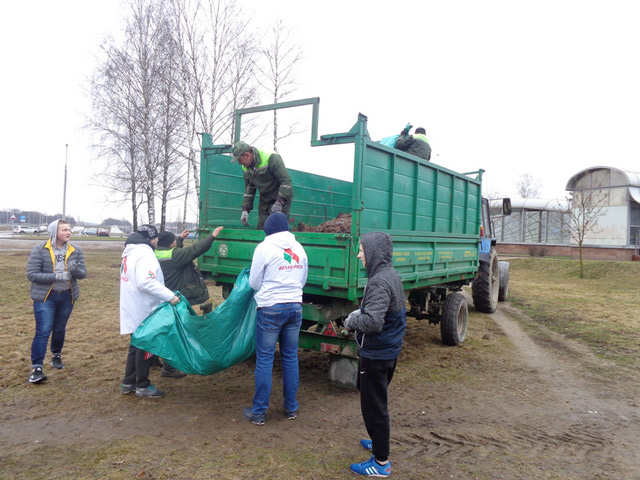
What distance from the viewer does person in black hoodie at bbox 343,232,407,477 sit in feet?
9.43

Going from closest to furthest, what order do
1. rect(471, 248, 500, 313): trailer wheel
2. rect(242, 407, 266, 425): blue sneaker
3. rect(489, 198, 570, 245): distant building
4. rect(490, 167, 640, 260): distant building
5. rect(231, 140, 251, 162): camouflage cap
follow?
rect(242, 407, 266, 425): blue sneaker → rect(231, 140, 251, 162): camouflage cap → rect(471, 248, 500, 313): trailer wheel → rect(490, 167, 640, 260): distant building → rect(489, 198, 570, 245): distant building

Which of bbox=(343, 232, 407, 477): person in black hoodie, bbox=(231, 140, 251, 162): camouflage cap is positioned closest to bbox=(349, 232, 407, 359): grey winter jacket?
bbox=(343, 232, 407, 477): person in black hoodie

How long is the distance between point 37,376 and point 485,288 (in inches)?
309

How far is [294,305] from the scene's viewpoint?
12.4 feet

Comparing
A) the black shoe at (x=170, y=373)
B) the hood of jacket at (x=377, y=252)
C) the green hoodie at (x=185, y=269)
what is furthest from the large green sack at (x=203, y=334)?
the hood of jacket at (x=377, y=252)

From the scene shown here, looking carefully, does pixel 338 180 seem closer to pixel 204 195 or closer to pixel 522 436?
pixel 204 195

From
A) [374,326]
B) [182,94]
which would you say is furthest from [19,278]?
[374,326]

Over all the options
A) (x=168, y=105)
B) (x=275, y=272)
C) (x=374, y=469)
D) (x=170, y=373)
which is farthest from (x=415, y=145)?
(x=168, y=105)

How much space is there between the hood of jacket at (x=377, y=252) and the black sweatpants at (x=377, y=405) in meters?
0.59

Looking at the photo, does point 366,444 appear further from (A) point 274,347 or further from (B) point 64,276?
(B) point 64,276

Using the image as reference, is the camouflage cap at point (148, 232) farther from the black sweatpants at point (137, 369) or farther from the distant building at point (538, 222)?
the distant building at point (538, 222)

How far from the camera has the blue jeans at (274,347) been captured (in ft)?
12.0

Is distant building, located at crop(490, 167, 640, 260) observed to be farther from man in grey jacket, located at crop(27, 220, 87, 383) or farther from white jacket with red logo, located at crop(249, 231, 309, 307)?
man in grey jacket, located at crop(27, 220, 87, 383)

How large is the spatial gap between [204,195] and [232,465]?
3003 millimetres
